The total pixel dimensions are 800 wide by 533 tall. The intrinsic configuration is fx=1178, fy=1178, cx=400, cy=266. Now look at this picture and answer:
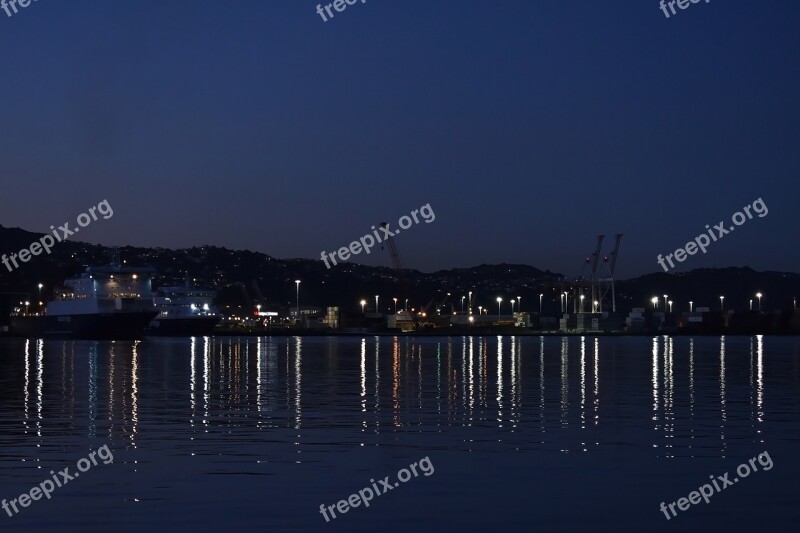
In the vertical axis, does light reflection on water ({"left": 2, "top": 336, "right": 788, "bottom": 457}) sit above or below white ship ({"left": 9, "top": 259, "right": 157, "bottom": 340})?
below

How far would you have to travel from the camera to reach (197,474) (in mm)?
21328

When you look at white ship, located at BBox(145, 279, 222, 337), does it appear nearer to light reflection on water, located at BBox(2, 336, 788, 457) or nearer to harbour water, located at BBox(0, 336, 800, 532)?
light reflection on water, located at BBox(2, 336, 788, 457)

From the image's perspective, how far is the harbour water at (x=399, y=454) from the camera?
1752 centimetres

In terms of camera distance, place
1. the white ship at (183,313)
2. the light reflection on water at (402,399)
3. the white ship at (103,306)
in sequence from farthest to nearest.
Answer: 1. the white ship at (183,313)
2. the white ship at (103,306)
3. the light reflection on water at (402,399)

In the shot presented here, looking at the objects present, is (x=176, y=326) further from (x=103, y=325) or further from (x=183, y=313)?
(x=103, y=325)

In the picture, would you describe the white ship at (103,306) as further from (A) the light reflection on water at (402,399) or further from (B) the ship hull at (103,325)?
(A) the light reflection on water at (402,399)

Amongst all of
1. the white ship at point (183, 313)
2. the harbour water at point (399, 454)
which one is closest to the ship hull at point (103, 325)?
the white ship at point (183, 313)

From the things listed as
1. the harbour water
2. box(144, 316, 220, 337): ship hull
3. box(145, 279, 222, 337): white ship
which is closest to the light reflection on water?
the harbour water

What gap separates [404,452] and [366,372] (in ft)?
118

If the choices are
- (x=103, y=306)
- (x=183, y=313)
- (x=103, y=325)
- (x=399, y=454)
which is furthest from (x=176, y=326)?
(x=399, y=454)

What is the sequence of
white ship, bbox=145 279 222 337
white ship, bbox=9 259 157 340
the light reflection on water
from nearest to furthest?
the light reflection on water → white ship, bbox=9 259 157 340 → white ship, bbox=145 279 222 337

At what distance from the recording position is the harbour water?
1752 cm

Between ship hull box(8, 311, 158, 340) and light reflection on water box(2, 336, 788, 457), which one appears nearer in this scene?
light reflection on water box(2, 336, 788, 457)

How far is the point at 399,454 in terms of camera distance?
958 inches
